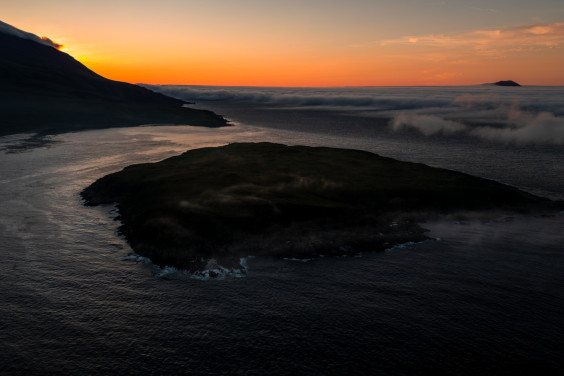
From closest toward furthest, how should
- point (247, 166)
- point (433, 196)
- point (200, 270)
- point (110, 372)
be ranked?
1. point (110, 372)
2. point (200, 270)
3. point (433, 196)
4. point (247, 166)

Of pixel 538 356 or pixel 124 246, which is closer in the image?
pixel 538 356

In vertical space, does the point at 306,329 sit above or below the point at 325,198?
below

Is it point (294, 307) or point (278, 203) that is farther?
point (278, 203)

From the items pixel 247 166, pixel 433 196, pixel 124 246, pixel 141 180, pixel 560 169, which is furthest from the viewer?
pixel 560 169

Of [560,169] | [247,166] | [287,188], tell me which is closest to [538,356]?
[287,188]

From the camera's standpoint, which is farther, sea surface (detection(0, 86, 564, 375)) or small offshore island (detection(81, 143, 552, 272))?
small offshore island (detection(81, 143, 552, 272))

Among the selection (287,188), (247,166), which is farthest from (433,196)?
(247,166)

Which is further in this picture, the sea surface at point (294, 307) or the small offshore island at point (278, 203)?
the small offshore island at point (278, 203)

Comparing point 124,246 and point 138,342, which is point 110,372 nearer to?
point 138,342
